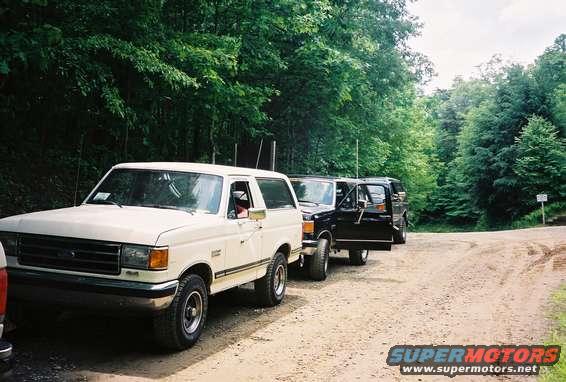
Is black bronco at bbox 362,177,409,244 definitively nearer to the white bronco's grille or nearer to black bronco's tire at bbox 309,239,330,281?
black bronco's tire at bbox 309,239,330,281

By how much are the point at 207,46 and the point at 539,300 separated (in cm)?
850

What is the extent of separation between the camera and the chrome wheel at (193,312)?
611 cm

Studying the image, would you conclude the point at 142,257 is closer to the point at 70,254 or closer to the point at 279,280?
the point at 70,254

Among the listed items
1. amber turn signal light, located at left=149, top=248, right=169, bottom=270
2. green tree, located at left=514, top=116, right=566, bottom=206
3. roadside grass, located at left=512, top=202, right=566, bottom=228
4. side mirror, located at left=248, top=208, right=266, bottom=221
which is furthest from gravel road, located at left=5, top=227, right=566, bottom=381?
green tree, located at left=514, top=116, right=566, bottom=206

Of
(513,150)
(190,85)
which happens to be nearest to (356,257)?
(190,85)

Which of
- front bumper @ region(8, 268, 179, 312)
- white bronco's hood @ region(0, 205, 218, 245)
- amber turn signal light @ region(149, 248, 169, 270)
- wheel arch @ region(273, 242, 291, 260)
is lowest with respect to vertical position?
front bumper @ region(8, 268, 179, 312)

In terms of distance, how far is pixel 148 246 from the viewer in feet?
17.5

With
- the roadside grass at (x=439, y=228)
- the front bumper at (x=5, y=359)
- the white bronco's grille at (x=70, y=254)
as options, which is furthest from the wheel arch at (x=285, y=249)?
the roadside grass at (x=439, y=228)

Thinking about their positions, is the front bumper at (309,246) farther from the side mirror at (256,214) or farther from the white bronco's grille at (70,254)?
the white bronco's grille at (70,254)

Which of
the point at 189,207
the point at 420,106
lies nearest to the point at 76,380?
the point at 189,207

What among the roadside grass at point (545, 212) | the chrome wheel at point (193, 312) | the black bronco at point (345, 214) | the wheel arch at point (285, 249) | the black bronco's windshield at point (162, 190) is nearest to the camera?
the chrome wheel at point (193, 312)

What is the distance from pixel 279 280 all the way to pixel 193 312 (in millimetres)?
2681

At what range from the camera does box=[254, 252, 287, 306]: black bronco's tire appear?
819cm

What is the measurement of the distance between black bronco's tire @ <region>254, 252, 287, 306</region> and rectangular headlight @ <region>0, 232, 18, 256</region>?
3640mm
